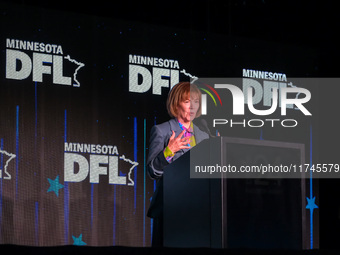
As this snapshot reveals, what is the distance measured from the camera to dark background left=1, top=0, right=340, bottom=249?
502cm

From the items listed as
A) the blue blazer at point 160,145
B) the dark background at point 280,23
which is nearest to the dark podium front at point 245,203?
the blue blazer at point 160,145

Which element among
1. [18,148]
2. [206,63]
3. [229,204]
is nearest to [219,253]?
[229,204]

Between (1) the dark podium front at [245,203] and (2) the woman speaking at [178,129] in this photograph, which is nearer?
(1) the dark podium front at [245,203]

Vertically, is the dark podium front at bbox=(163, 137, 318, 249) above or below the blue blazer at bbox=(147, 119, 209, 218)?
below

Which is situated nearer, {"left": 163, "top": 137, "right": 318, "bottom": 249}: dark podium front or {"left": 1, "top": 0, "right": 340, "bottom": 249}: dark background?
{"left": 163, "top": 137, "right": 318, "bottom": 249}: dark podium front

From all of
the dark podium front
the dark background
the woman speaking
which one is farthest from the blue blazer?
the dark background

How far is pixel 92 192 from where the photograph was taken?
4.79 metres

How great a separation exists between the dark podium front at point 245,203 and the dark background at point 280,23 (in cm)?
346

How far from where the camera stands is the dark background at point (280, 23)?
5.02 m

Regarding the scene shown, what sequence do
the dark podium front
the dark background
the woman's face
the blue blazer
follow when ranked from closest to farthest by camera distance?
the dark podium front, the blue blazer, the woman's face, the dark background

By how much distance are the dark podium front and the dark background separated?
346cm

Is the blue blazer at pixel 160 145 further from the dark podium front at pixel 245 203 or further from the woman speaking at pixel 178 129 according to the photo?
the dark podium front at pixel 245 203

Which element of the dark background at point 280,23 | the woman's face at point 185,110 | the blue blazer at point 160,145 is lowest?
the blue blazer at point 160,145

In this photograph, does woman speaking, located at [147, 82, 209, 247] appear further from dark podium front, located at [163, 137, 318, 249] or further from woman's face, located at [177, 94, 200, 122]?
dark podium front, located at [163, 137, 318, 249]
